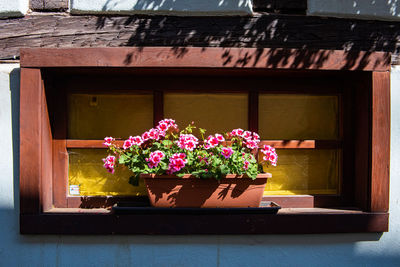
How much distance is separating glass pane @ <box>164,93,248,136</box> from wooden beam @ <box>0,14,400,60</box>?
457mm

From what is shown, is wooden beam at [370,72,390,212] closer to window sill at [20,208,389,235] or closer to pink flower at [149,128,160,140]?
window sill at [20,208,389,235]

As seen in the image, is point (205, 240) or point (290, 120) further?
point (290, 120)

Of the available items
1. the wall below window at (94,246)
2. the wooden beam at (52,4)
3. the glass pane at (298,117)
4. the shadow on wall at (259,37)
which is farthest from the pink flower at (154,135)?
the wooden beam at (52,4)

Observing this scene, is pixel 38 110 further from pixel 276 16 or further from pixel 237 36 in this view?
pixel 276 16

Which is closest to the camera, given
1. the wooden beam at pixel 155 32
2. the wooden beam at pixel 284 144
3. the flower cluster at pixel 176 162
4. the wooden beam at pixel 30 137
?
the flower cluster at pixel 176 162

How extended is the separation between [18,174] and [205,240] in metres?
1.52

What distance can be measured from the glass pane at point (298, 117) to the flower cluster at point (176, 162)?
825mm

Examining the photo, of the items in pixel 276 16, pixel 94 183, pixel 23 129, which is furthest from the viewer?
Answer: pixel 94 183

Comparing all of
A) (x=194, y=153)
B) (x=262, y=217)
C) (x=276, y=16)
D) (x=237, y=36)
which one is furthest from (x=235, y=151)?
(x=276, y=16)

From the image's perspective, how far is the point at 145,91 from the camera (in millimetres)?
2557

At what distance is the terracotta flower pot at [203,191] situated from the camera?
7.27 ft

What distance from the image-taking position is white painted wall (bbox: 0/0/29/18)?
230 cm

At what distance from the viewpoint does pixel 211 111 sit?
2598 millimetres

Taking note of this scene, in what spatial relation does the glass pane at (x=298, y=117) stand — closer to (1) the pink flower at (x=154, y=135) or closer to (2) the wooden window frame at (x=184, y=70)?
(2) the wooden window frame at (x=184, y=70)
